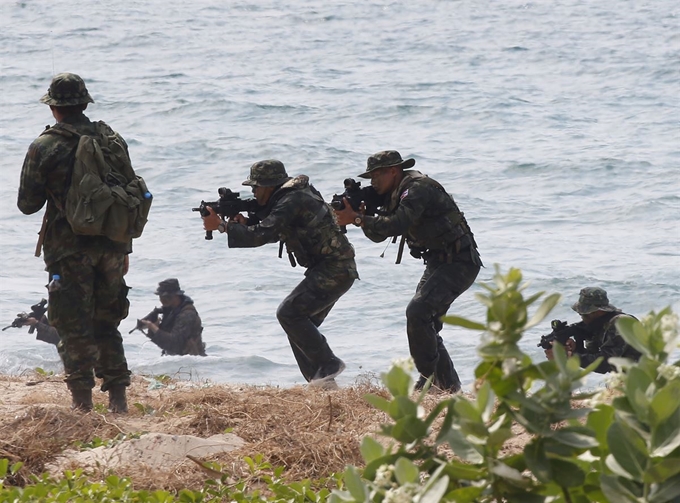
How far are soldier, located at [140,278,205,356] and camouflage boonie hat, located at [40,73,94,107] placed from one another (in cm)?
704

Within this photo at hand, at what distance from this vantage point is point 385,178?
8719mm

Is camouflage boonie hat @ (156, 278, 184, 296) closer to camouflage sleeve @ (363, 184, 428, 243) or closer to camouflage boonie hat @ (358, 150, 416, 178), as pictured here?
camouflage boonie hat @ (358, 150, 416, 178)

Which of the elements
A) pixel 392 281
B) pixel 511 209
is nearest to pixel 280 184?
pixel 392 281

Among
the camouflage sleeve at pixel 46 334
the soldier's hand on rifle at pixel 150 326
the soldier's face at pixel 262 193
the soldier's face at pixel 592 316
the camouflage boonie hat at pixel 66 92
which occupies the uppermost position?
the camouflage boonie hat at pixel 66 92

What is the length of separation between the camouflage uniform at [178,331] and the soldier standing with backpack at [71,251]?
6.44m

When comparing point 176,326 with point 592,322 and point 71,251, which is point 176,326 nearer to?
point 592,322

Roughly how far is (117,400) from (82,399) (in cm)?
24

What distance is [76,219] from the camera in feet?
22.7

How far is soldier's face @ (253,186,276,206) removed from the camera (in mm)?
8945

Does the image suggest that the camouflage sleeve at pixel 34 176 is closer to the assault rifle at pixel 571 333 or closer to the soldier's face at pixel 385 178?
the soldier's face at pixel 385 178

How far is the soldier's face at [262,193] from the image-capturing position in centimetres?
895

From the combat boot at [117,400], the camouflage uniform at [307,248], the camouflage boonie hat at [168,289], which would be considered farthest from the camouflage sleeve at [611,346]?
the camouflage boonie hat at [168,289]

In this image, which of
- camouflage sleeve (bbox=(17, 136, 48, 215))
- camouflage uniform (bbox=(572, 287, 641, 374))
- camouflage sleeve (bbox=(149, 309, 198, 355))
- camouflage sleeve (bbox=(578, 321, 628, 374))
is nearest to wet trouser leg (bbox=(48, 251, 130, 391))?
camouflage sleeve (bbox=(17, 136, 48, 215))

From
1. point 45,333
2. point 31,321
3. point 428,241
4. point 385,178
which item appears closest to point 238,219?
point 385,178
